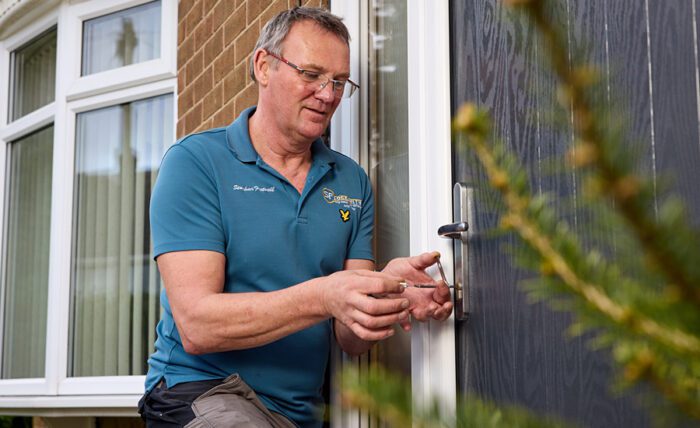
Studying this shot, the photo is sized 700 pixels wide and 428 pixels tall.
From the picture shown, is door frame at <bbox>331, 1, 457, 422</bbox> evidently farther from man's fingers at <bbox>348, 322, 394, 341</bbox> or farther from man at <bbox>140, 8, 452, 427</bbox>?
man's fingers at <bbox>348, 322, 394, 341</bbox>

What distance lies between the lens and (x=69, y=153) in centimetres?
534

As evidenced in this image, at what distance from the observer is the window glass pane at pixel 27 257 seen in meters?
5.80

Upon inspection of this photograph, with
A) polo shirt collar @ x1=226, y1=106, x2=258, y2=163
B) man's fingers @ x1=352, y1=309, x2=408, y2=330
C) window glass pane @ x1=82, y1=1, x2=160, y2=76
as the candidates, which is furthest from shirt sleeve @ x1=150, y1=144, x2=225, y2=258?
window glass pane @ x1=82, y1=1, x2=160, y2=76

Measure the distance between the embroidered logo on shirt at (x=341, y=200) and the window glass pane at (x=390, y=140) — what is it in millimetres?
177

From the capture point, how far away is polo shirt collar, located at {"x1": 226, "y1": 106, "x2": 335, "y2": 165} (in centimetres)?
248

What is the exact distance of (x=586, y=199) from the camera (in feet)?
1.22

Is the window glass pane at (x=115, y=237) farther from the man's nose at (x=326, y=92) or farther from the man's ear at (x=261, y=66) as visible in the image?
the man's nose at (x=326, y=92)

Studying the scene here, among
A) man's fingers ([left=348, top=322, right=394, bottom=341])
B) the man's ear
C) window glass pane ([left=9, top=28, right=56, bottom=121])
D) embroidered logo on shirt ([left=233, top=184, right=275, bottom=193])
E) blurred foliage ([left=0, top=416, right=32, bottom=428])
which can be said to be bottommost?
blurred foliage ([left=0, top=416, right=32, bottom=428])

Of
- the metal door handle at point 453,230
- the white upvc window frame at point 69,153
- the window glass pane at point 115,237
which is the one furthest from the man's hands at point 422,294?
the window glass pane at point 115,237

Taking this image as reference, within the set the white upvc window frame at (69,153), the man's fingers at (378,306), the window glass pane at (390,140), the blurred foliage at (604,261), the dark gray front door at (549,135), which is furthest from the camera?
the white upvc window frame at (69,153)

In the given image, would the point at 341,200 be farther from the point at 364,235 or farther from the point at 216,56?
the point at 216,56

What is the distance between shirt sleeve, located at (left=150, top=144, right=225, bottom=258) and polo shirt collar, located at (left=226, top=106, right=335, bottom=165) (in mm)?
130

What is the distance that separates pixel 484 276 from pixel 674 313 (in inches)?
77.2

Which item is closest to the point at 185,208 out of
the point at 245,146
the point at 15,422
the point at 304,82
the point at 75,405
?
the point at 245,146
